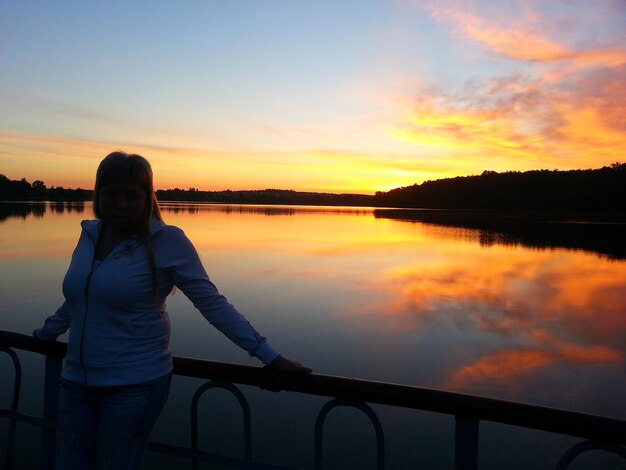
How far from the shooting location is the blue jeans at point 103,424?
158cm

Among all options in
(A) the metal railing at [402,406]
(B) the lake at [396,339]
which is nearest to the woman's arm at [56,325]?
(A) the metal railing at [402,406]

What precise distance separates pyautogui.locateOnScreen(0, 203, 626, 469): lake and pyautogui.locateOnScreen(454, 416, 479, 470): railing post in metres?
3.81

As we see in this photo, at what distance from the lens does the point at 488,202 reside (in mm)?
93188

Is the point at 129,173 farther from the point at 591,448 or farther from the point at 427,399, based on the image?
the point at 591,448

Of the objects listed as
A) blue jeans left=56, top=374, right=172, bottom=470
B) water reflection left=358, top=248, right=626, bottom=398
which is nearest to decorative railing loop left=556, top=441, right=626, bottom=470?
blue jeans left=56, top=374, right=172, bottom=470

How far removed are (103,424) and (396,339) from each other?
322 inches

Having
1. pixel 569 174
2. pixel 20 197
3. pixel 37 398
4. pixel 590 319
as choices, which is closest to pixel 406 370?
pixel 37 398

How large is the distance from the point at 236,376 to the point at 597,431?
3.72ft

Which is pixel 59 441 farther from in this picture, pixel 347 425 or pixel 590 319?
pixel 590 319

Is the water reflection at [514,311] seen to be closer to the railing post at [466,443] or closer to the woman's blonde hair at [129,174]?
the railing post at [466,443]

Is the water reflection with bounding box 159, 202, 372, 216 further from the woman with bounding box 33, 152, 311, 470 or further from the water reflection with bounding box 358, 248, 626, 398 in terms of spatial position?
the woman with bounding box 33, 152, 311, 470

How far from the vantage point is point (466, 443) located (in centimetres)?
151

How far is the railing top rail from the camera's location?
135 centimetres

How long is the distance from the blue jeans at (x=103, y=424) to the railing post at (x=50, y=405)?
1.33 feet
